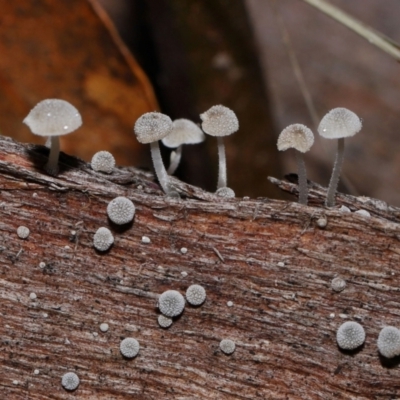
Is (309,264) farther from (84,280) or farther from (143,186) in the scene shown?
(84,280)

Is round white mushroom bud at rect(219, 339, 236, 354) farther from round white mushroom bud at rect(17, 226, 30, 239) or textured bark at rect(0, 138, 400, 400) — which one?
round white mushroom bud at rect(17, 226, 30, 239)

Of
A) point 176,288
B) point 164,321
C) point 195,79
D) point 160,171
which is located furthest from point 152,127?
point 195,79

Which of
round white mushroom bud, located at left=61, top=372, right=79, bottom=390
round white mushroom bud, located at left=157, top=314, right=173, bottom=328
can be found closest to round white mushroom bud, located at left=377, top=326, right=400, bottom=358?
round white mushroom bud, located at left=157, top=314, right=173, bottom=328

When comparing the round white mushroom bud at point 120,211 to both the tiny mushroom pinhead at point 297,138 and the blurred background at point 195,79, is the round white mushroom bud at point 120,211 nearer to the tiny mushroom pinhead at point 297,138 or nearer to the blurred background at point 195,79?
Answer: the blurred background at point 195,79

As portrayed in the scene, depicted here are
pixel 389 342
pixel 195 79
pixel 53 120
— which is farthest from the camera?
pixel 195 79

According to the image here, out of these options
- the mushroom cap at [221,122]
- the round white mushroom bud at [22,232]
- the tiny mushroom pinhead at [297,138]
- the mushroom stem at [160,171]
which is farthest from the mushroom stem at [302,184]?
the round white mushroom bud at [22,232]

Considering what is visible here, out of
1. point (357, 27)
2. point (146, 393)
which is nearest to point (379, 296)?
point (146, 393)

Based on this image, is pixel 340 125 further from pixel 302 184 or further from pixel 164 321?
pixel 164 321
